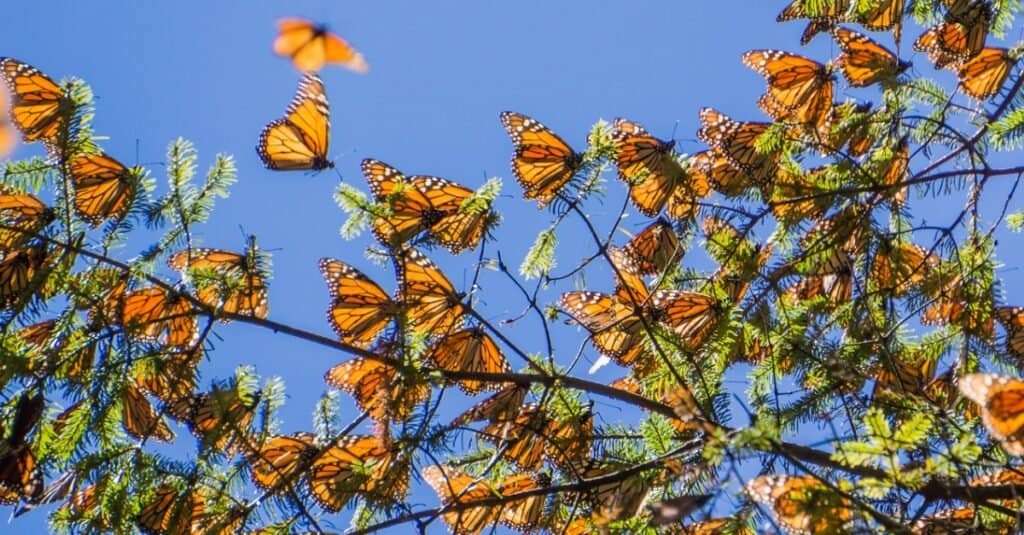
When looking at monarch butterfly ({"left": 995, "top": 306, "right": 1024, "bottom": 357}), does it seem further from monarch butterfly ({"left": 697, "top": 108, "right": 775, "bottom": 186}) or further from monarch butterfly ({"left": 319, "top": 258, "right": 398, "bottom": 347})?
monarch butterfly ({"left": 319, "top": 258, "right": 398, "bottom": 347})

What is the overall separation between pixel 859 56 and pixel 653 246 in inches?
32.2

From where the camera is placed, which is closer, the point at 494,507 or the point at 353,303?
the point at 494,507

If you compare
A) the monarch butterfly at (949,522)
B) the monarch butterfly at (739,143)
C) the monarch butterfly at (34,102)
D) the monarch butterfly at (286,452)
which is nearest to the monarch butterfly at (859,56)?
the monarch butterfly at (739,143)

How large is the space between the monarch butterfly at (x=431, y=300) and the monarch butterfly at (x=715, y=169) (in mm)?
752

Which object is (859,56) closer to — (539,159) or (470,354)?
(539,159)

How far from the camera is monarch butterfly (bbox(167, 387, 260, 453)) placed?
1.87 meters

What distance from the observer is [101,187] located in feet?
7.57

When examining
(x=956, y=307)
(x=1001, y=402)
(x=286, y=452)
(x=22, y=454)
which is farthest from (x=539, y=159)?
(x=1001, y=402)

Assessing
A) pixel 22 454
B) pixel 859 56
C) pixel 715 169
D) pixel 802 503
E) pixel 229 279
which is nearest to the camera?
pixel 802 503

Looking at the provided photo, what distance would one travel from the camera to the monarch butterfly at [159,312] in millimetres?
2166

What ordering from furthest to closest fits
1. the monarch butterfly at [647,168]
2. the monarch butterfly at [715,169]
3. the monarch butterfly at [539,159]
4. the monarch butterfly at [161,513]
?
the monarch butterfly at [715,169], the monarch butterfly at [647,168], the monarch butterfly at [539,159], the monarch butterfly at [161,513]

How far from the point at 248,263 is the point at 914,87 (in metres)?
1.76

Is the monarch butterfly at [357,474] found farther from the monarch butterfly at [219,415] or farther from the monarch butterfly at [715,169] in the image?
the monarch butterfly at [715,169]

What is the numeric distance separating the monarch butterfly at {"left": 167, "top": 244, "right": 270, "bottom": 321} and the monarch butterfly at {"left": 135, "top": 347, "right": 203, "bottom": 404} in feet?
0.40
